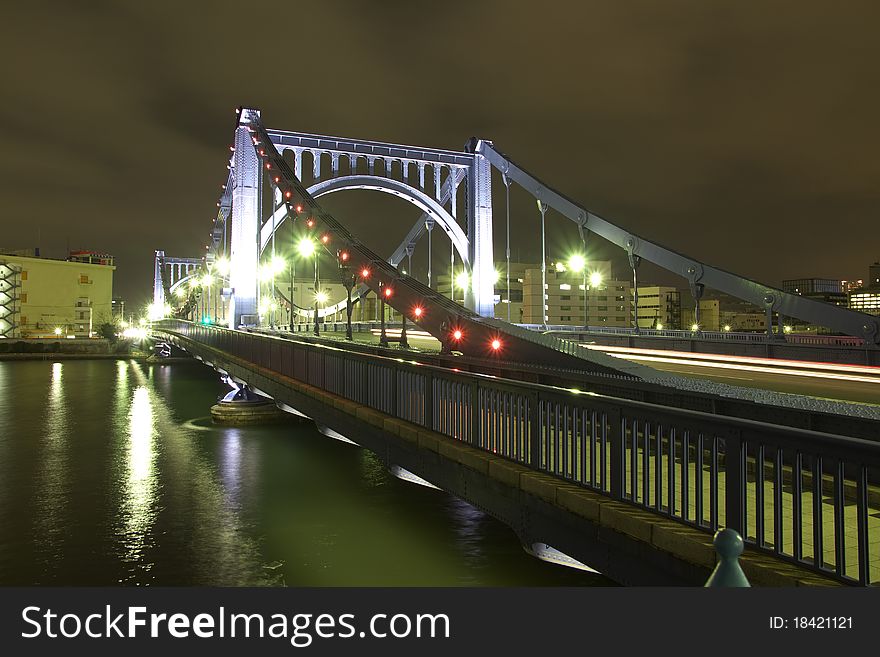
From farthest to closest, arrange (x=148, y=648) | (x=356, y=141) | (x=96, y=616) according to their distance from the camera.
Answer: (x=356, y=141), (x=96, y=616), (x=148, y=648)

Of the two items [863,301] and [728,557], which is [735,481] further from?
[863,301]

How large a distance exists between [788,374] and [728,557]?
17.0 metres

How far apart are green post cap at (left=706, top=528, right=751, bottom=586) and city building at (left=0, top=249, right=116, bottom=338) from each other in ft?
359

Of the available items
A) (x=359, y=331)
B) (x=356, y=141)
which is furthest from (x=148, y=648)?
(x=359, y=331)

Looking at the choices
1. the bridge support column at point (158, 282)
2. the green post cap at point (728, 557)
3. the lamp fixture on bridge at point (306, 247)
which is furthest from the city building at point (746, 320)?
the green post cap at point (728, 557)

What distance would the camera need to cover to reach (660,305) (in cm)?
11669

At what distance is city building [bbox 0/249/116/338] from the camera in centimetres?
9706

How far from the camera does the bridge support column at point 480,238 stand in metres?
38.9

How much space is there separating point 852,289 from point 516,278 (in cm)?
7440

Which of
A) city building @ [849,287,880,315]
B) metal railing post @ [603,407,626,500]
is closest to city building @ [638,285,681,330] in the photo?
city building @ [849,287,880,315]

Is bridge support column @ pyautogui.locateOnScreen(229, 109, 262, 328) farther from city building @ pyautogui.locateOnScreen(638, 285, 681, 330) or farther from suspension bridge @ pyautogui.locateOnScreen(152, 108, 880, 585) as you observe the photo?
city building @ pyautogui.locateOnScreen(638, 285, 681, 330)

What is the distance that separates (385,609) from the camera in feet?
14.0

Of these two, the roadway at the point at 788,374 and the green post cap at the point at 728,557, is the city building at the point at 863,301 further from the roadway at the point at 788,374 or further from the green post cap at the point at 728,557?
the green post cap at the point at 728,557

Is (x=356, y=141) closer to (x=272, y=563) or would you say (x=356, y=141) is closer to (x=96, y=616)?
(x=272, y=563)
